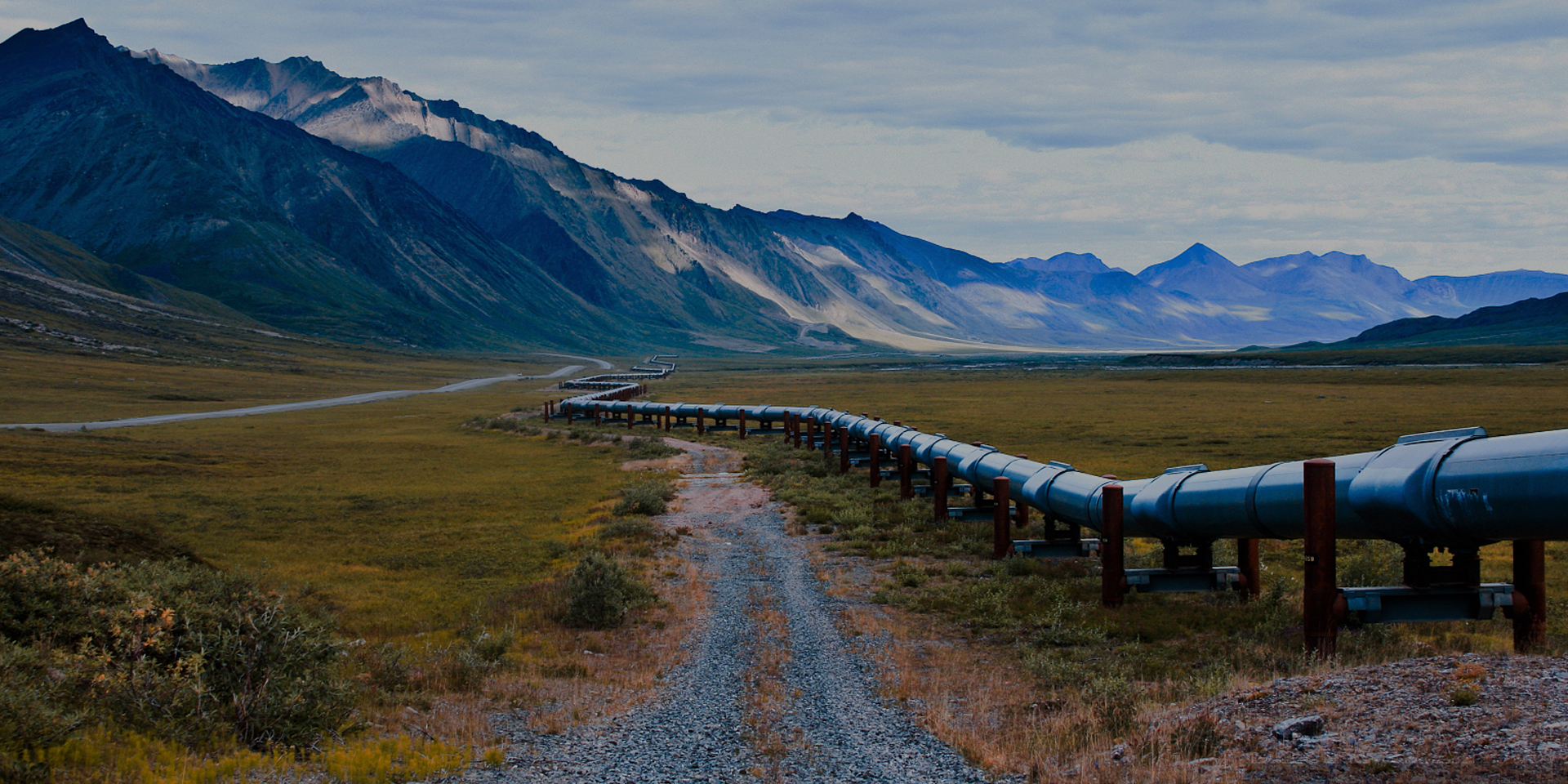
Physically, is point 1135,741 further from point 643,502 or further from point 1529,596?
point 643,502

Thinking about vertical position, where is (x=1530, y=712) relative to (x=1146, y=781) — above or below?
above

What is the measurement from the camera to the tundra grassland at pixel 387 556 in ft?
27.6

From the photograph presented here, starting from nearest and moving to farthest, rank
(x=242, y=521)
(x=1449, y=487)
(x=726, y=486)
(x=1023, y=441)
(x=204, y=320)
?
(x=1449, y=487)
(x=242, y=521)
(x=726, y=486)
(x=1023, y=441)
(x=204, y=320)

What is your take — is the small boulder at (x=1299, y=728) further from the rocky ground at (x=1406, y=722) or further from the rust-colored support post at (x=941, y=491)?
the rust-colored support post at (x=941, y=491)

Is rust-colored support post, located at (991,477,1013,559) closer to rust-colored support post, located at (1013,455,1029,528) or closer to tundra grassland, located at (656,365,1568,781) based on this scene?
tundra grassland, located at (656,365,1568,781)

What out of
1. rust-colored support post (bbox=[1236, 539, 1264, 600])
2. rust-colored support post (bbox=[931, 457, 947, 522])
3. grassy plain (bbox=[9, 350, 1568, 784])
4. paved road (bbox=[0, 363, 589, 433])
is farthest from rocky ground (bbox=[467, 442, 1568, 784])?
paved road (bbox=[0, 363, 589, 433])

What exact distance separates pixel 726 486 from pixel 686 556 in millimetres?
11725

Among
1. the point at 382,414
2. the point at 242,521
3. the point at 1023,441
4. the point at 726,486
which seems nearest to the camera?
the point at 242,521

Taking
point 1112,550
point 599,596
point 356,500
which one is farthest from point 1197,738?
point 356,500

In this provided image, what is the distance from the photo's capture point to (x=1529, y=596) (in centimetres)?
1096

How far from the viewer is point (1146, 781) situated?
7.70 meters

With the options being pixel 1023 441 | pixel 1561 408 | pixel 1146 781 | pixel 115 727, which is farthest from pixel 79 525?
pixel 1561 408

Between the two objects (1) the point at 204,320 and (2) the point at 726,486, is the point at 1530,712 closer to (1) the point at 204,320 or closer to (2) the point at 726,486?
(2) the point at 726,486

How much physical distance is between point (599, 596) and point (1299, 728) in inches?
393
